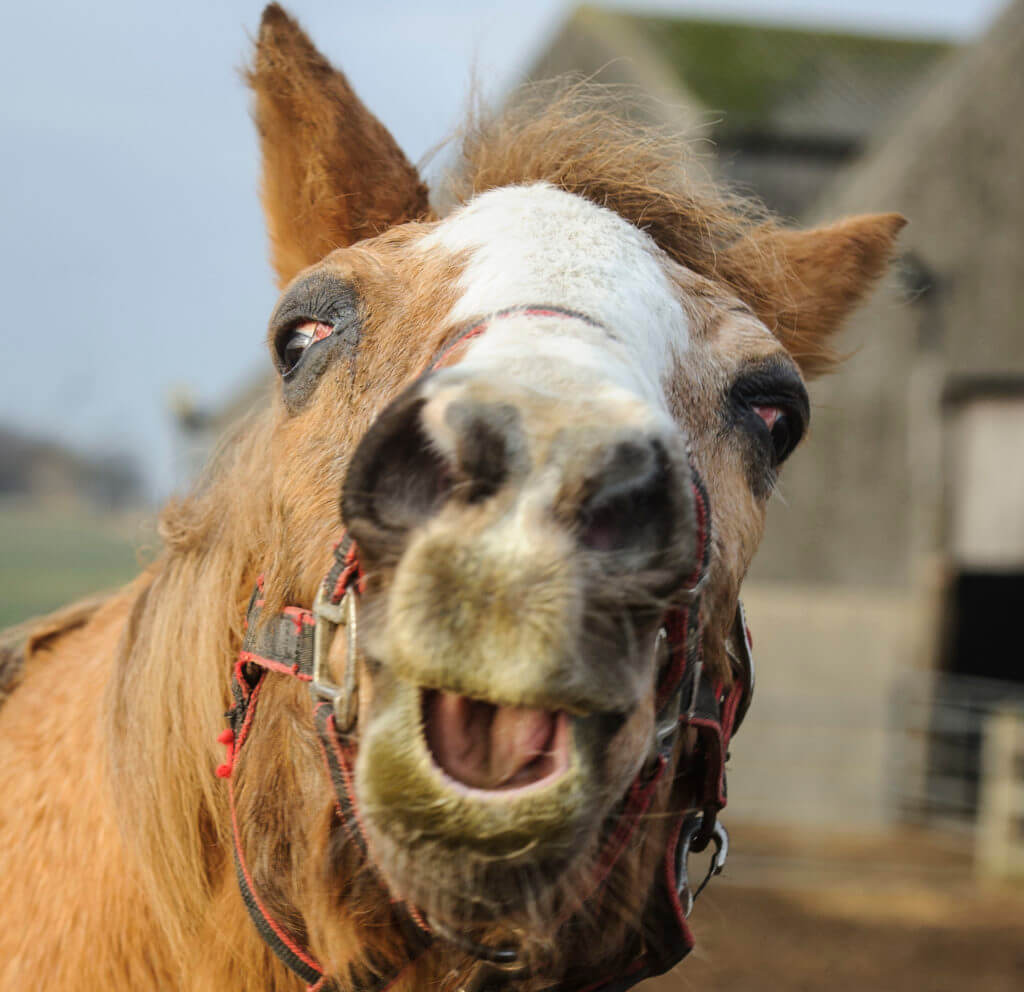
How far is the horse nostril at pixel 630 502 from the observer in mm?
1268

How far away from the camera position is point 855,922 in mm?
8797

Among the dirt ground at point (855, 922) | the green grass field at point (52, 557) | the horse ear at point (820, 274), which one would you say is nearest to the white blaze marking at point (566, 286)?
the horse ear at point (820, 274)

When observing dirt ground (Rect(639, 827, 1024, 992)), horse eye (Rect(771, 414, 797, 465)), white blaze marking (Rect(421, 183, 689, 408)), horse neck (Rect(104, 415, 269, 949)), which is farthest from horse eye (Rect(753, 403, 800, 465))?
dirt ground (Rect(639, 827, 1024, 992))

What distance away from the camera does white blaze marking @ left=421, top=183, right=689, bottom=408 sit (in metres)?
1.45

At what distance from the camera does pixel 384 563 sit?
4.44 feet

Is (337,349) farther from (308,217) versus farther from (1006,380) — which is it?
(1006,380)

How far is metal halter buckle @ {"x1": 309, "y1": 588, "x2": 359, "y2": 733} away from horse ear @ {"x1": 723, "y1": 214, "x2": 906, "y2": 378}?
130cm

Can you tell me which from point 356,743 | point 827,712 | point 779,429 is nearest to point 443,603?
point 356,743

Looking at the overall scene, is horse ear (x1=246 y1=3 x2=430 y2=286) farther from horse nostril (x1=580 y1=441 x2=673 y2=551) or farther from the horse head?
horse nostril (x1=580 y1=441 x2=673 y2=551)

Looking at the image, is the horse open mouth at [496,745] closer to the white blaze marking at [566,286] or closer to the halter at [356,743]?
the halter at [356,743]

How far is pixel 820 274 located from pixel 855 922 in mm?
7766

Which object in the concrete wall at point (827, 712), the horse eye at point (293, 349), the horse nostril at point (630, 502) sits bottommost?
the concrete wall at point (827, 712)

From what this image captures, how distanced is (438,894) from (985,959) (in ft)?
26.8

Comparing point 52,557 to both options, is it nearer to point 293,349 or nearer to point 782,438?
point 293,349
